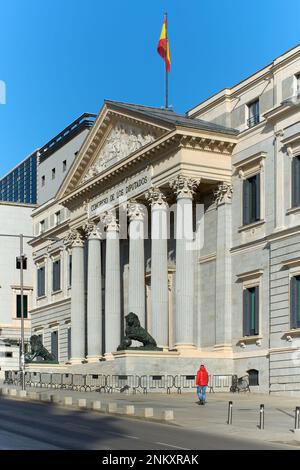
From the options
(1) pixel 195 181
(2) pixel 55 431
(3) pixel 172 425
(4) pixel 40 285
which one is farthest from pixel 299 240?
(4) pixel 40 285

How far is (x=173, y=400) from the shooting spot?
42062 millimetres

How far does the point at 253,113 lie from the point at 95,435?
30156 millimetres

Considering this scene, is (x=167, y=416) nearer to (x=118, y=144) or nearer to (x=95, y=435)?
(x=95, y=435)

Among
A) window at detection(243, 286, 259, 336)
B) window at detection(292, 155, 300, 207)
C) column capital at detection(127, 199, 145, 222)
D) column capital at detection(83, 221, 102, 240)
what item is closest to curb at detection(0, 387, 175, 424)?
window at detection(243, 286, 259, 336)

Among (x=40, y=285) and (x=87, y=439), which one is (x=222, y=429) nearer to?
(x=87, y=439)

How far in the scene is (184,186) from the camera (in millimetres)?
50375

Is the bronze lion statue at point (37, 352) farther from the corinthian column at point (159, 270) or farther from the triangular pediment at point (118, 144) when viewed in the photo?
the corinthian column at point (159, 270)

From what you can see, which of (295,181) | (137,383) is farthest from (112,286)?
(295,181)

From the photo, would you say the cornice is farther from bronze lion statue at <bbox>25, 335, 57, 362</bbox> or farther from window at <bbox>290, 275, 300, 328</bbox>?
bronze lion statue at <bbox>25, 335, 57, 362</bbox>

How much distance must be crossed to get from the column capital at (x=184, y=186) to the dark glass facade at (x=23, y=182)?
125 m

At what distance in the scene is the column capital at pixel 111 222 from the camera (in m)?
59.3

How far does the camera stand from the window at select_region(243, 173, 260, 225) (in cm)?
4941

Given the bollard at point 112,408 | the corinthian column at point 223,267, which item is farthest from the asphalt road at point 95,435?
the corinthian column at point 223,267

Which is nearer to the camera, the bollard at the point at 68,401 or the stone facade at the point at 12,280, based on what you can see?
the bollard at the point at 68,401
